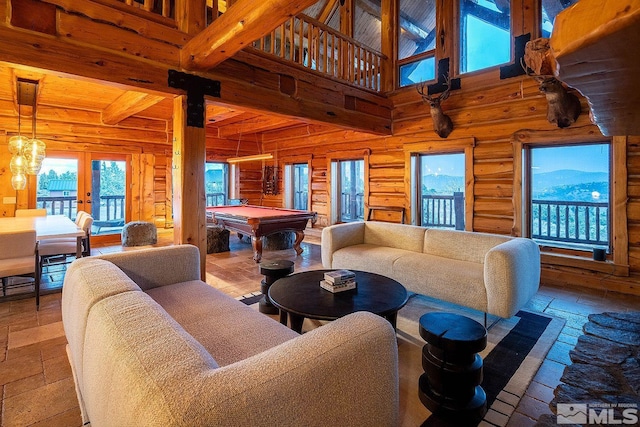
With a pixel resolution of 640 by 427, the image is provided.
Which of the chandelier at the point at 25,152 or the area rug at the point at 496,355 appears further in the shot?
the chandelier at the point at 25,152

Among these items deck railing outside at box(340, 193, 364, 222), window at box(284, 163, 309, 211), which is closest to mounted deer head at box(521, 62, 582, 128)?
deck railing outside at box(340, 193, 364, 222)

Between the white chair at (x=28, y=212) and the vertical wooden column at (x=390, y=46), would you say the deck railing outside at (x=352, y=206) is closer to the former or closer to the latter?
the vertical wooden column at (x=390, y=46)

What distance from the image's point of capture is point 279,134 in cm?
907

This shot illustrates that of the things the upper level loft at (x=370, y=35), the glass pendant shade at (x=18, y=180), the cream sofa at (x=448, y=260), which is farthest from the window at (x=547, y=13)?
the glass pendant shade at (x=18, y=180)

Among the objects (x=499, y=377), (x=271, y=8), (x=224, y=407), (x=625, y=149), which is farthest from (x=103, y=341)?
(x=625, y=149)

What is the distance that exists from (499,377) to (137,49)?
426cm

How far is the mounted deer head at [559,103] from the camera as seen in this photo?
12.8ft

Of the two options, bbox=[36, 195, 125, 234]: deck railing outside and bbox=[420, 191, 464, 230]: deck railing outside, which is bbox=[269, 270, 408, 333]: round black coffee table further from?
bbox=[36, 195, 125, 234]: deck railing outside

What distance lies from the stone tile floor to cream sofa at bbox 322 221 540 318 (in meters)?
0.53

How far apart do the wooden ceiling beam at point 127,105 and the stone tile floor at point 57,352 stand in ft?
8.72

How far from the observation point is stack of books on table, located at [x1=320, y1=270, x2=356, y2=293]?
252 cm

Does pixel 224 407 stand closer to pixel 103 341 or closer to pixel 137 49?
pixel 103 341

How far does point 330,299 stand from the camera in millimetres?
2369

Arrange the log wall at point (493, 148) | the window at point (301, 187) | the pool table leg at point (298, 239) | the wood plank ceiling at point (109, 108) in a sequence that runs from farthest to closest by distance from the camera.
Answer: the window at point (301, 187), the pool table leg at point (298, 239), the wood plank ceiling at point (109, 108), the log wall at point (493, 148)
